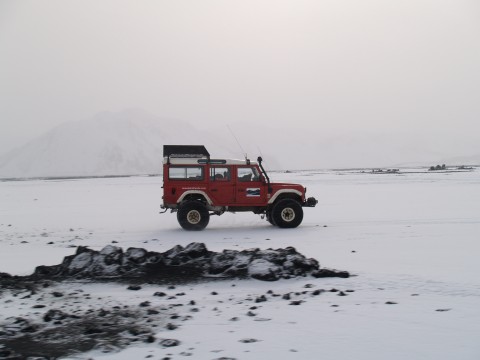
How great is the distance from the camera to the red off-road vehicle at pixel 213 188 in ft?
43.7

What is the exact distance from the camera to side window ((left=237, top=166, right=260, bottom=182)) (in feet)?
44.7

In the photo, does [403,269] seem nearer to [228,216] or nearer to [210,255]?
[210,255]

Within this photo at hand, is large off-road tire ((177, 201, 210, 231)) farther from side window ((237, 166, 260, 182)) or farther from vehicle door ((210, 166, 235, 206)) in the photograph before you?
side window ((237, 166, 260, 182))

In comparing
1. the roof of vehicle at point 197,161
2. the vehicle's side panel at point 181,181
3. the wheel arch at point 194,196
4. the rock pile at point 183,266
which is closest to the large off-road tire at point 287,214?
the roof of vehicle at point 197,161

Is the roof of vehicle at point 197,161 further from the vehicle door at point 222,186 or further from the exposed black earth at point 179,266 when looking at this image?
the exposed black earth at point 179,266

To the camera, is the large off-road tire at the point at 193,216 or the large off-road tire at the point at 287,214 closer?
the large off-road tire at the point at 193,216

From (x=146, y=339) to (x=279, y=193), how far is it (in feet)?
29.7

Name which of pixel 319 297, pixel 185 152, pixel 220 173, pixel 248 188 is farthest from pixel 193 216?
pixel 319 297

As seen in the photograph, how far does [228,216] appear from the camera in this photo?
17266mm

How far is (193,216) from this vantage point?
43.7 feet

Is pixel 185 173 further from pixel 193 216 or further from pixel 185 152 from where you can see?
pixel 193 216

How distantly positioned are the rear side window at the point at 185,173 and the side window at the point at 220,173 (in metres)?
0.36

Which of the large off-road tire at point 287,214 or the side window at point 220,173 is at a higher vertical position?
the side window at point 220,173

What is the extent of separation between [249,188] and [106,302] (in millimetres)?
7519
